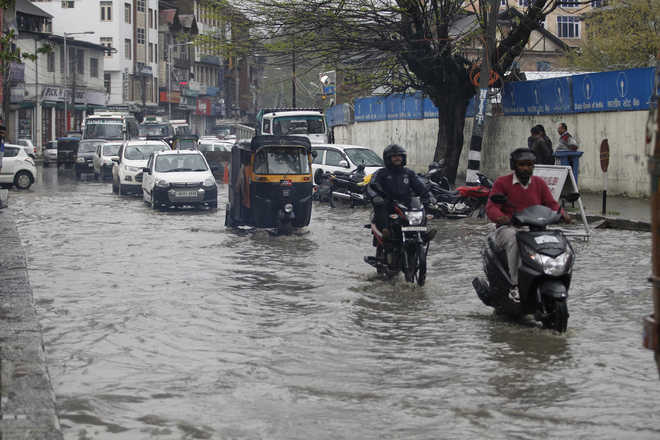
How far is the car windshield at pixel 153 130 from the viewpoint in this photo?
193 feet

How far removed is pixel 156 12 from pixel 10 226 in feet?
280

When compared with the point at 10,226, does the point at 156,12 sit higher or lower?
higher

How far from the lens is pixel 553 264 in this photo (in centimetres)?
883

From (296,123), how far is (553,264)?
28.5 metres

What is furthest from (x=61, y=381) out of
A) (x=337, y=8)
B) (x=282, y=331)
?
(x=337, y=8)

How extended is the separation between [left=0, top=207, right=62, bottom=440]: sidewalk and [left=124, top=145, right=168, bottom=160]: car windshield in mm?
21852

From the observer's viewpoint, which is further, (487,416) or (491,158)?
(491,158)

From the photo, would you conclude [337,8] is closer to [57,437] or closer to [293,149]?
[293,149]

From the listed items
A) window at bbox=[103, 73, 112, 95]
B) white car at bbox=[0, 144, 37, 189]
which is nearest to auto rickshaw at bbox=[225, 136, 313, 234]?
white car at bbox=[0, 144, 37, 189]

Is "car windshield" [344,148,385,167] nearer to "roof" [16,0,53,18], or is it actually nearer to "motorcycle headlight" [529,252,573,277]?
"motorcycle headlight" [529,252,573,277]

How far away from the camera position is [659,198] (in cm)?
442

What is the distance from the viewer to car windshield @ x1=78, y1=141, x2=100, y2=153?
4612 cm

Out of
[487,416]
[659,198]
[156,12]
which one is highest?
[156,12]

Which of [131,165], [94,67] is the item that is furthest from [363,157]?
[94,67]
